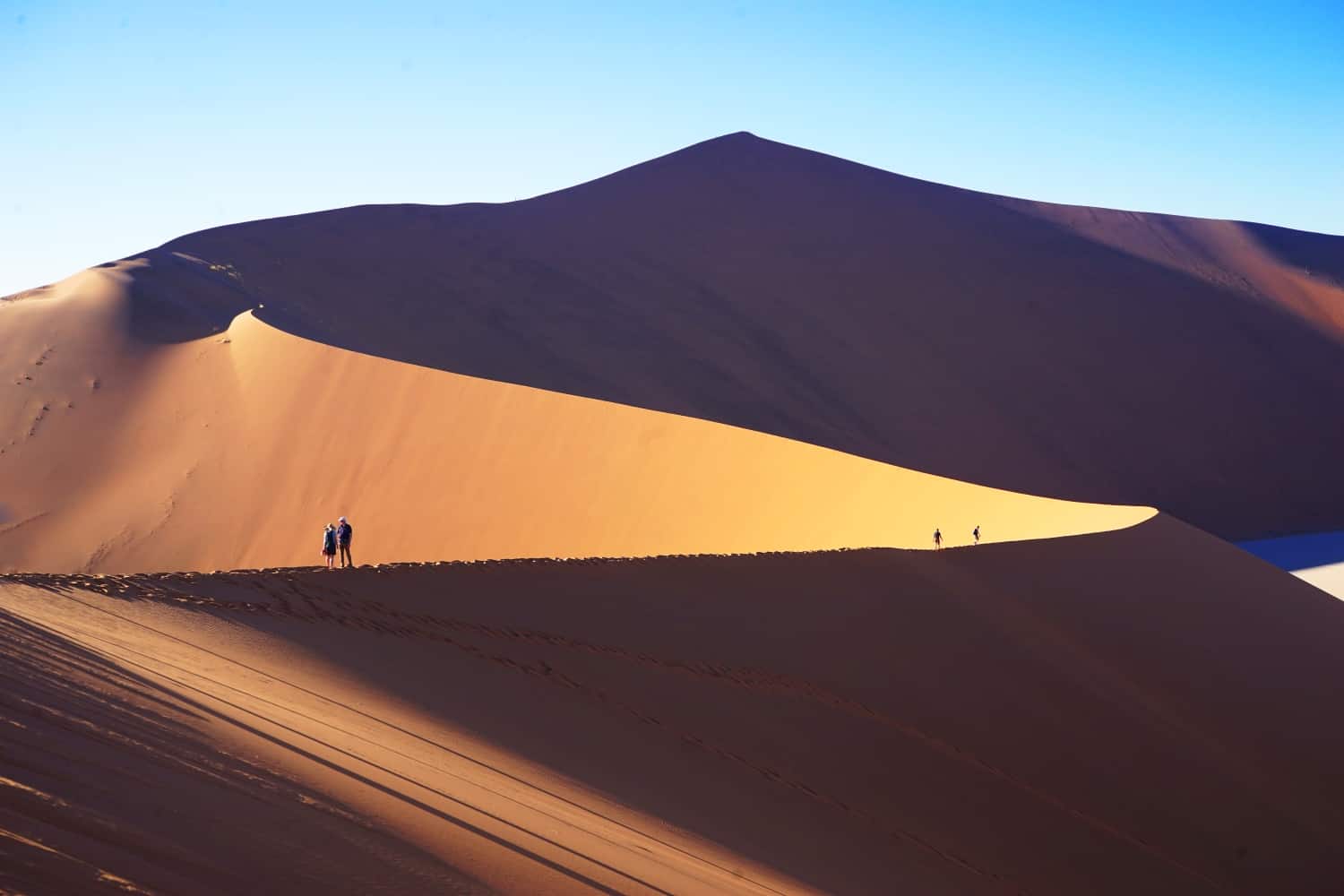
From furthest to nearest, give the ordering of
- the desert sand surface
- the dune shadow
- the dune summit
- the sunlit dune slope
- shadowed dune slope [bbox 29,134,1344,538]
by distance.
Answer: shadowed dune slope [bbox 29,134,1344,538] → the dune shadow → the desert sand surface → the sunlit dune slope → the dune summit

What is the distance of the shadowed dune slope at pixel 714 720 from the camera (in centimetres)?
411

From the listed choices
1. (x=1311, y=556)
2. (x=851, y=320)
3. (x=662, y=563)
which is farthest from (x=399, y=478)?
(x=851, y=320)

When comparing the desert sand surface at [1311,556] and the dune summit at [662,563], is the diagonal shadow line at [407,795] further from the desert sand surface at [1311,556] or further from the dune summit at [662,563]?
the desert sand surface at [1311,556]

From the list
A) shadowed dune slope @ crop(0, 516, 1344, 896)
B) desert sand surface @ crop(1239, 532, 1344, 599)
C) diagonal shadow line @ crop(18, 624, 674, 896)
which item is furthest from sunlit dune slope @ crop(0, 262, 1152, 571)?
diagonal shadow line @ crop(18, 624, 674, 896)

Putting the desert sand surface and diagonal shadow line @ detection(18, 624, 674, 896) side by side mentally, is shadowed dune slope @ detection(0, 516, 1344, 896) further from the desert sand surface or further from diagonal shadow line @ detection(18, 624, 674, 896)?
the desert sand surface

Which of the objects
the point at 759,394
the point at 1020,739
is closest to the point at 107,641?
the point at 1020,739

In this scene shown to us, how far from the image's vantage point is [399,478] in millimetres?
18594

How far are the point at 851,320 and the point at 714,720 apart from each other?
85.8 feet

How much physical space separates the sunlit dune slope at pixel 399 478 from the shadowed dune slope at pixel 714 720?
382cm

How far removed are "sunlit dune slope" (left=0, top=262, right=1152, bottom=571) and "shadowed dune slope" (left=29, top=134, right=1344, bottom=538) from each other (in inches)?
137

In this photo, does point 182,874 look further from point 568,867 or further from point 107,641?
point 107,641

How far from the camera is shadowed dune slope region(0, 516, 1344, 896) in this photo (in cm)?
411

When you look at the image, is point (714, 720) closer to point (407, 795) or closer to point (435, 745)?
point (435, 745)

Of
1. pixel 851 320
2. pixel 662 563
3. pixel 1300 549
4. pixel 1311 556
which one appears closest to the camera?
pixel 662 563
